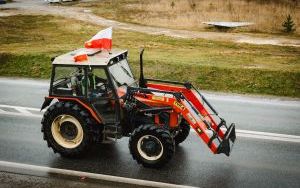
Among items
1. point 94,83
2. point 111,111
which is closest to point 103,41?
point 94,83

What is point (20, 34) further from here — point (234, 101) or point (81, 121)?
point (81, 121)

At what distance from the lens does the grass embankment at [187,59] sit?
1602 centimetres

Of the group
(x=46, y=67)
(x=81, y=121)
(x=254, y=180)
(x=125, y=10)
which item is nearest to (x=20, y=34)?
(x=46, y=67)

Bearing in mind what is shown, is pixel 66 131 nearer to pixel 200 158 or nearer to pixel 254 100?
pixel 200 158

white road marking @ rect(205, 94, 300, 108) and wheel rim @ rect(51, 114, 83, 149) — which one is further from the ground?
wheel rim @ rect(51, 114, 83, 149)

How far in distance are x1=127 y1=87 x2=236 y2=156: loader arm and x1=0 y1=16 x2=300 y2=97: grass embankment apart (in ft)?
21.7

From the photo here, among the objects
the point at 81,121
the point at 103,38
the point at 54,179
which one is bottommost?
the point at 54,179

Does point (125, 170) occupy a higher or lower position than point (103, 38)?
lower

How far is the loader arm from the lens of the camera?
827 centimetres

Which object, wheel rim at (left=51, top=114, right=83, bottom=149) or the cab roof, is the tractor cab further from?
wheel rim at (left=51, top=114, right=83, bottom=149)

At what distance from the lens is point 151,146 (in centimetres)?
836

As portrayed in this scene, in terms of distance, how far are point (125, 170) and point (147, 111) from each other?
1275mm

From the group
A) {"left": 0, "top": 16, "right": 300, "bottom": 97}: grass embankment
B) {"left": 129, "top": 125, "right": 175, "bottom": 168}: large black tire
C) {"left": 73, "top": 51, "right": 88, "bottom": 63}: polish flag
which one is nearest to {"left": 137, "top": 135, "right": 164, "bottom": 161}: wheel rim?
{"left": 129, "top": 125, "right": 175, "bottom": 168}: large black tire

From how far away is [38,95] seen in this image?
47.3 feet
